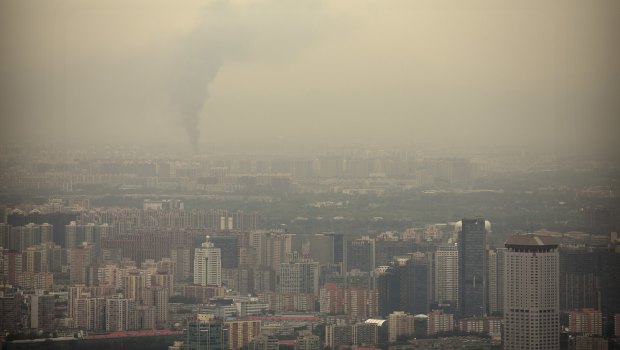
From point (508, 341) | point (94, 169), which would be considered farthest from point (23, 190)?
point (508, 341)

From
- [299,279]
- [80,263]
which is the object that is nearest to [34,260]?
[80,263]

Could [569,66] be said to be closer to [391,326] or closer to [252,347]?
[391,326]

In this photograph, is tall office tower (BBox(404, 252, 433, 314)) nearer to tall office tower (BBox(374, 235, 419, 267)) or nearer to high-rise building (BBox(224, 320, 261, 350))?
tall office tower (BBox(374, 235, 419, 267))

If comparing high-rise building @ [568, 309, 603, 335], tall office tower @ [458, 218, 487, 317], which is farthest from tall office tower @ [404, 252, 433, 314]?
high-rise building @ [568, 309, 603, 335]

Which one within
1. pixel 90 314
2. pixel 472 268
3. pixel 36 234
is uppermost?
pixel 36 234

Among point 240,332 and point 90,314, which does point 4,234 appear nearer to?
point 90,314
